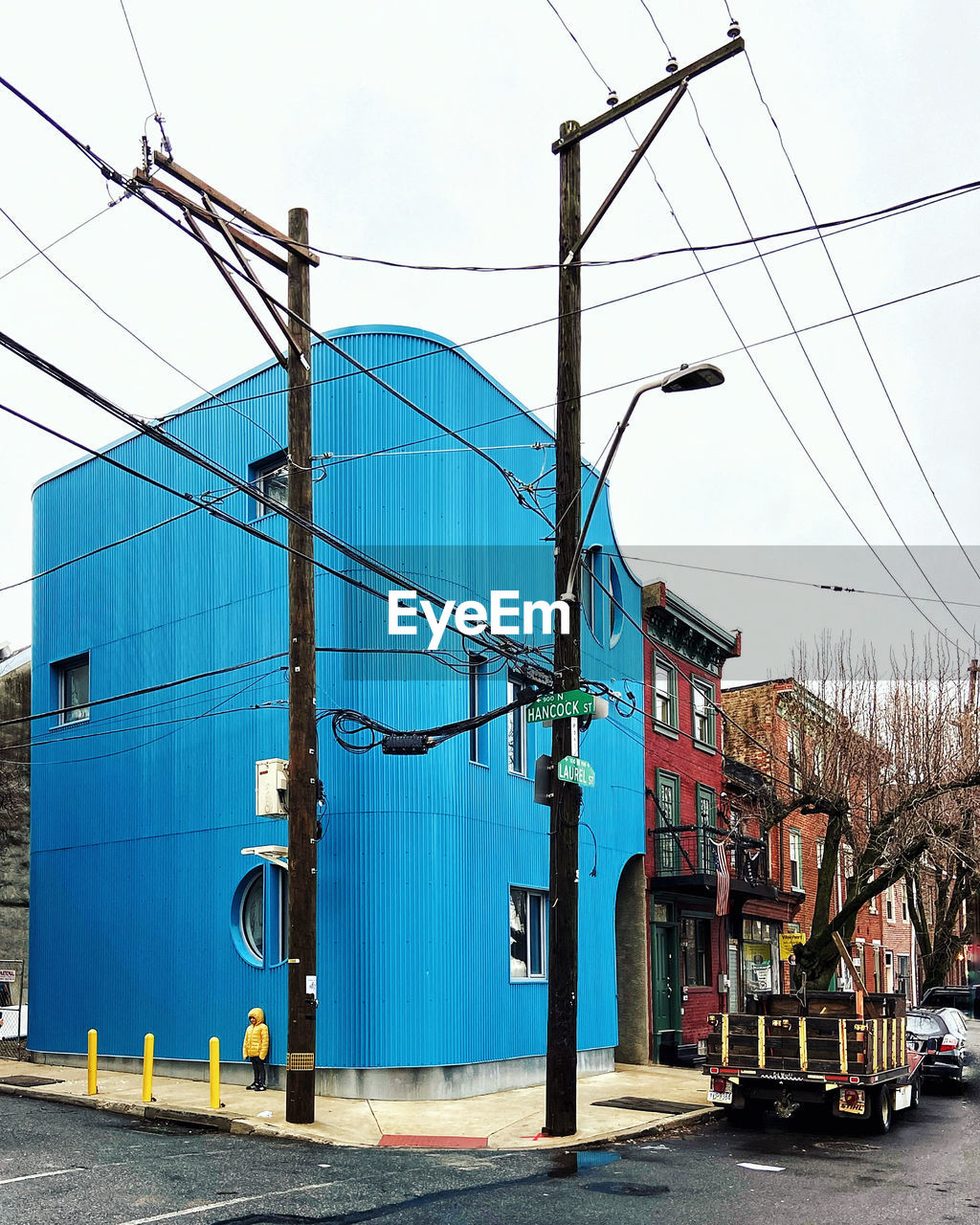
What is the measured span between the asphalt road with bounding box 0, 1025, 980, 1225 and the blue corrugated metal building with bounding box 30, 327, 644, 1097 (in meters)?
3.78

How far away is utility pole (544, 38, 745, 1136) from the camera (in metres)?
14.9

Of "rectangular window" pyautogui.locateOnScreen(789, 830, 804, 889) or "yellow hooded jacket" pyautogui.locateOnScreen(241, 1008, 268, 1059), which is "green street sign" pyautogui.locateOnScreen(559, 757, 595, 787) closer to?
"yellow hooded jacket" pyautogui.locateOnScreen(241, 1008, 268, 1059)

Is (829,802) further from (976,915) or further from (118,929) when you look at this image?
(976,915)

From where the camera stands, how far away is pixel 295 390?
52.2 ft

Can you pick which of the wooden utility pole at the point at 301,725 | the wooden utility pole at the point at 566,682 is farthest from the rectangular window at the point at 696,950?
the wooden utility pole at the point at 301,725

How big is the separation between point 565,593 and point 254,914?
321 inches

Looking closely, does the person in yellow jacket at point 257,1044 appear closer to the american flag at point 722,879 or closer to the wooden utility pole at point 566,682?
the wooden utility pole at point 566,682

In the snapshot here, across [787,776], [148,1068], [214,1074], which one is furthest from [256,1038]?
[787,776]

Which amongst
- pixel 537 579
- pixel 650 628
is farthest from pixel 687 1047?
pixel 537 579

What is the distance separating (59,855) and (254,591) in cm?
706

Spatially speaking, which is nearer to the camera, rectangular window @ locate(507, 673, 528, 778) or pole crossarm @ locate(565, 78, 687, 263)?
pole crossarm @ locate(565, 78, 687, 263)

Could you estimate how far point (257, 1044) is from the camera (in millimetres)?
17766

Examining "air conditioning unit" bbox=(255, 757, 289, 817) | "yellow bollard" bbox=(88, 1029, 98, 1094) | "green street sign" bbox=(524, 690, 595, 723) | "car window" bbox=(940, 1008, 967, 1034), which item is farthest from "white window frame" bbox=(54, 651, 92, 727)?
"car window" bbox=(940, 1008, 967, 1034)

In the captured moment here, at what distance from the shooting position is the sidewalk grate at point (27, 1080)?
63.5 feet
